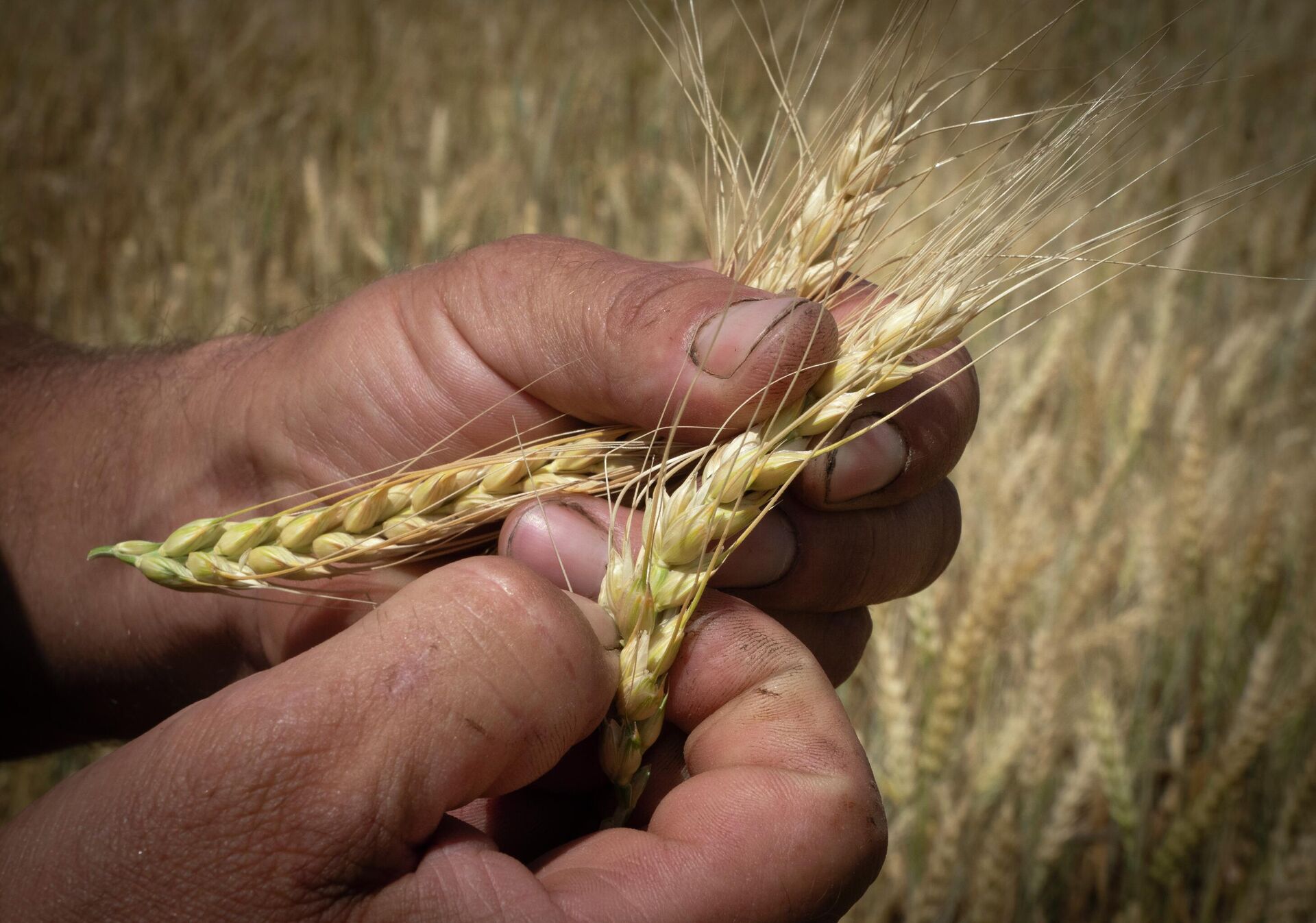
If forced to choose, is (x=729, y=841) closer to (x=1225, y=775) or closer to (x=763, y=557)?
(x=763, y=557)

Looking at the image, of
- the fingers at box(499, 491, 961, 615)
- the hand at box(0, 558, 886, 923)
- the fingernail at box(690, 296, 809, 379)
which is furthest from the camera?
the fingers at box(499, 491, 961, 615)

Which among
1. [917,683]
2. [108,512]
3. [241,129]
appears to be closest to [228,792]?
[108,512]

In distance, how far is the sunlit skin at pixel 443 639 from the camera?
26.0 inches

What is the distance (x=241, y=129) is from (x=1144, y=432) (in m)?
2.43

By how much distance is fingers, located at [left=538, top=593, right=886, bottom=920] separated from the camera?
70 centimetres

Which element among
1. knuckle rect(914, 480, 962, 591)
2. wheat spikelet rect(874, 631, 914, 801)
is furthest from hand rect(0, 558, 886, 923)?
wheat spikelet rect(874, 631, 914, 801)

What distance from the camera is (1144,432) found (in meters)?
1.89

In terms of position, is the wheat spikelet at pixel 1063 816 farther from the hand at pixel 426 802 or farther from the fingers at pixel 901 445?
the hand at pixel 426 802

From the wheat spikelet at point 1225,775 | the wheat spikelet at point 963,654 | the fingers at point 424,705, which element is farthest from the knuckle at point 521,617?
the wheat spikelet at point 1225,775

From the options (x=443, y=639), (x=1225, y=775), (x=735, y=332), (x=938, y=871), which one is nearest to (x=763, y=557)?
(x=735, y=332)

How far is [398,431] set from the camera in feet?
3.58

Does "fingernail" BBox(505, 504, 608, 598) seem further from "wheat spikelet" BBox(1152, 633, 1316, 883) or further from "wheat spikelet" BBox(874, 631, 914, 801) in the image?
"wheat spikelet" BBox(1152, 633, 1316, 883)

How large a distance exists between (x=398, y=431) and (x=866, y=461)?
0.52 metres

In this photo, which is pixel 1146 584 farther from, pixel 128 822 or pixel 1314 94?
pixel 1314 94
